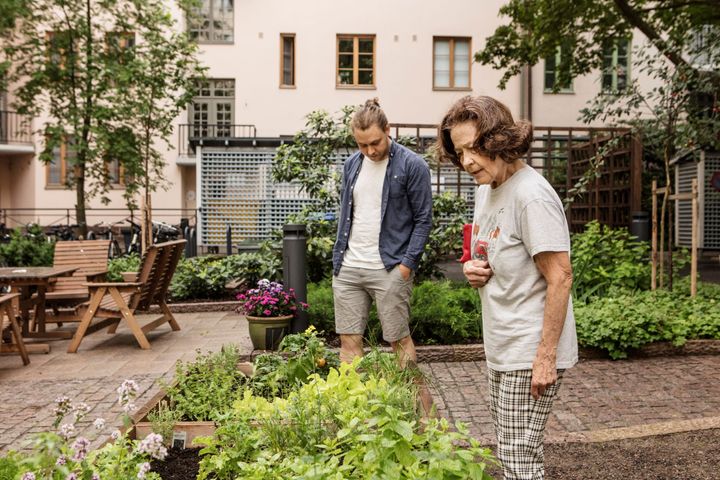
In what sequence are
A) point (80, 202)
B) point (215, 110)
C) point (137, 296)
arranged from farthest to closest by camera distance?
point (215, 110), point (80, 202), point (137, 296)

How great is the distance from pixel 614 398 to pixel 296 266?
2.80 m

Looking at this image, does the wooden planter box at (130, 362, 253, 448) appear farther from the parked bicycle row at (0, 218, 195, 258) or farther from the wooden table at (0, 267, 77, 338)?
the parked bicycle row at (0, 218, 195, 258)

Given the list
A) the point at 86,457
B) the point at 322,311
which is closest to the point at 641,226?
the point at 322,311

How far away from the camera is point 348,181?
14.2 feet

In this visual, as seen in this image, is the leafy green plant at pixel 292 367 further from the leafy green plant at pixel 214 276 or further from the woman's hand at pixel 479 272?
the leafy green plant at pixel 214 276

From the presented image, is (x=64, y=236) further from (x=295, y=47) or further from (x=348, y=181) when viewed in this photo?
(x=348, y=181)

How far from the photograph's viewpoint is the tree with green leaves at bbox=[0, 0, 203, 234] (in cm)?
1197

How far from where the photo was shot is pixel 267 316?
6.06 metres

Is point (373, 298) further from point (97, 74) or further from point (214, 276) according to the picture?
point (97, 74)

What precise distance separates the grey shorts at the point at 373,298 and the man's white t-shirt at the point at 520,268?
1877 mm

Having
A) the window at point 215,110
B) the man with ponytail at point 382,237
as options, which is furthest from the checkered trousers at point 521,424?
the window at point 215,110

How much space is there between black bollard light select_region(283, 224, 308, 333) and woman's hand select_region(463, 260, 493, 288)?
406 cm

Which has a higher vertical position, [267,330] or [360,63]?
[360,63]

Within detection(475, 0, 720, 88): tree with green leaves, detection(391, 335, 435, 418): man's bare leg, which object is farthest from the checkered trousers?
detection(475, 0, 720, 88): tree with green leaves
